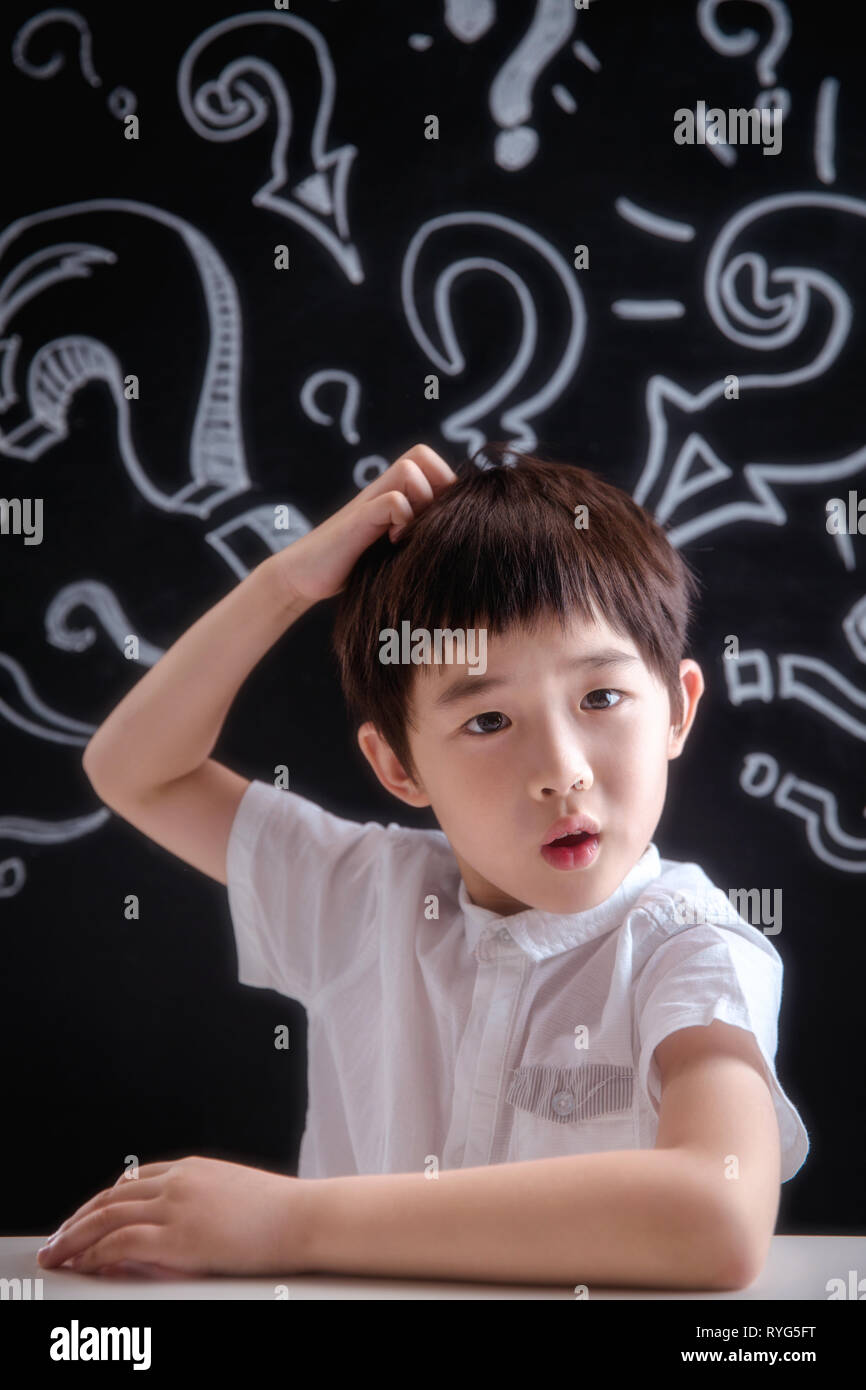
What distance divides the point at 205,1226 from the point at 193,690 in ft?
1.44

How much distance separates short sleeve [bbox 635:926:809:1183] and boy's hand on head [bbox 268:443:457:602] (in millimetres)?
386

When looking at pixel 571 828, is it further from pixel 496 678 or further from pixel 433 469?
pixel 433 469

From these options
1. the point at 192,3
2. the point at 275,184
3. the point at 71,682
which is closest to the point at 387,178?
the point at 275,184

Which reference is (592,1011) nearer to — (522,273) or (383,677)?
(383,677)

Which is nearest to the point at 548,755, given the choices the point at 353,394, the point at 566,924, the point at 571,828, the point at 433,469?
the point at 571,828

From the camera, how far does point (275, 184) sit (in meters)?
1.22

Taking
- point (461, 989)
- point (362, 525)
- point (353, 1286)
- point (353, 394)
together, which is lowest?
point (353, 1286)

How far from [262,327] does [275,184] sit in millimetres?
140

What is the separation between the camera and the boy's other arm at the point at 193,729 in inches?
40.1

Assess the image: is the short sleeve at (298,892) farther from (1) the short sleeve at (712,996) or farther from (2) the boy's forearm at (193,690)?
(1) the short sleeve at (712,996)

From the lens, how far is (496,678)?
86 centimetres

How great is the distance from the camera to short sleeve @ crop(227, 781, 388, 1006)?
41.4 inches

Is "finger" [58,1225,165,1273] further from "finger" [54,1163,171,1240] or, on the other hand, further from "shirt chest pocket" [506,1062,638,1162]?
"shirt chest pocket" [506,1062,638,1162]

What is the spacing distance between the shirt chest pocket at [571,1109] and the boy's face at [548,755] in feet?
0.42
